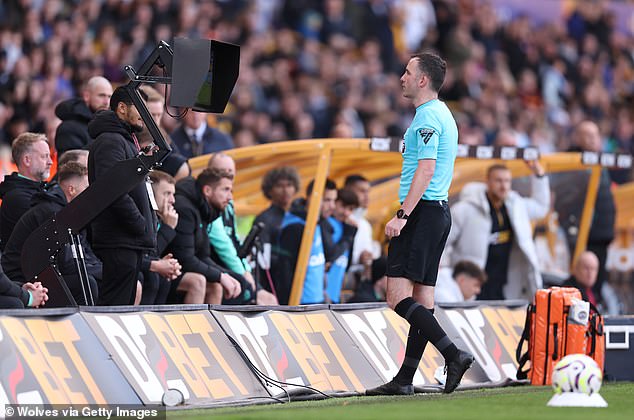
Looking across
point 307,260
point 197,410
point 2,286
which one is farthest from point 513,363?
point 2,286

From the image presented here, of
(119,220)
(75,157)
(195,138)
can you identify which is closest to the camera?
(119,220)

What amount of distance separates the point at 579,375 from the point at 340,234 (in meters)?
5.51

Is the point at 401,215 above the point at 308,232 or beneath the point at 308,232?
above

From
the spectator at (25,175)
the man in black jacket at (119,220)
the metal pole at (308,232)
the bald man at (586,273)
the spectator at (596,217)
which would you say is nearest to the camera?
the man in black jacket at (119,220)

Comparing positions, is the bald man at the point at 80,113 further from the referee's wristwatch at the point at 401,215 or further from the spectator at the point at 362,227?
the spectator at the point at 362,227

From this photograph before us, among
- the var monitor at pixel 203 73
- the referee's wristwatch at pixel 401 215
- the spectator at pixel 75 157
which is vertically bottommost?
Answer: the referee's wristwatch at pixel 401 215

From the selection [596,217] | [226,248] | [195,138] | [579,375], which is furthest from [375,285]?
[579,375]

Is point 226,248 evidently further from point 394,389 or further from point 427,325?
point 427,325

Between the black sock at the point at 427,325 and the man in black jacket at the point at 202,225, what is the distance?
2.43 m

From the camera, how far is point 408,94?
9.65m

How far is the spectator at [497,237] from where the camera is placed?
47.5ft

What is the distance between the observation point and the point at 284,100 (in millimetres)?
20453

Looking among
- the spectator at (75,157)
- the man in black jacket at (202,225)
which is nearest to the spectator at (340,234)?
the man in black jacket at (202,225)

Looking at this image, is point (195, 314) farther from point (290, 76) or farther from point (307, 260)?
point (290, 76)
